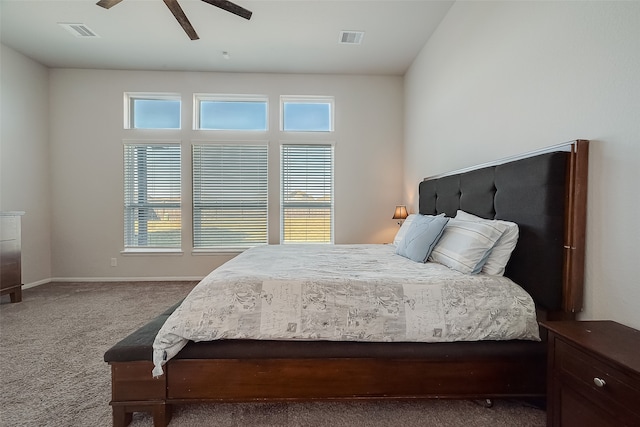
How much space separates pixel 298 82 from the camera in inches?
164

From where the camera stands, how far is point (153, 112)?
4.18m

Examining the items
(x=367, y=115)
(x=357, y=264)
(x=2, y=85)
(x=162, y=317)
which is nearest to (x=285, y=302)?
(x=357, y=264)

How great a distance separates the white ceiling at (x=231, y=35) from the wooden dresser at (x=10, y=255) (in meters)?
2.12

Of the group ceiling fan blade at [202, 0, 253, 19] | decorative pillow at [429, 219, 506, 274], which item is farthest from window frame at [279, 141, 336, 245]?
decorative pillow at [429, 219, 506, 274]

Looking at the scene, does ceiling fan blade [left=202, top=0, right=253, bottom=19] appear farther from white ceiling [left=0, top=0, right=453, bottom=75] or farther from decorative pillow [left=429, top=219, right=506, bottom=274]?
decorative pillow [left=429, top=219, right=506, bottom=274]

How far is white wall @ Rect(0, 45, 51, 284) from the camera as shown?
3.46m

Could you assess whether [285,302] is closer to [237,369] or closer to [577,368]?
[237,369]

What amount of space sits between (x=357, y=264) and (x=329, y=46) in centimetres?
281

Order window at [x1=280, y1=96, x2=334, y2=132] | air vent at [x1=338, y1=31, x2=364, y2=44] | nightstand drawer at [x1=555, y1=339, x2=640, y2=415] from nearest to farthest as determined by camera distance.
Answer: nightstand drawer at [x1=555, y1=339, x2=640, y2=415]
air vent at [x1=338, y1=31, x2=364, y2=44]
window at [x1=280, y1=96, x2=334, y2=132]

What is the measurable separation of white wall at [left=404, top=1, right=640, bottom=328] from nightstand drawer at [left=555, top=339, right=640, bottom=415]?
1.36 feet

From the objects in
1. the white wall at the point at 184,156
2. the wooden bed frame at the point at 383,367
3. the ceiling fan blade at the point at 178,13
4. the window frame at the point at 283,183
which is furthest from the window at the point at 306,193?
the wooden bed frame at the point at 383,367

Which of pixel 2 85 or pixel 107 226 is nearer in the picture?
pixel 2 85

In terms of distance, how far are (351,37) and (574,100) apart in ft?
8.16

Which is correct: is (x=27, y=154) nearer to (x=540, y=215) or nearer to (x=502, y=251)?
(x=502, y=251)
